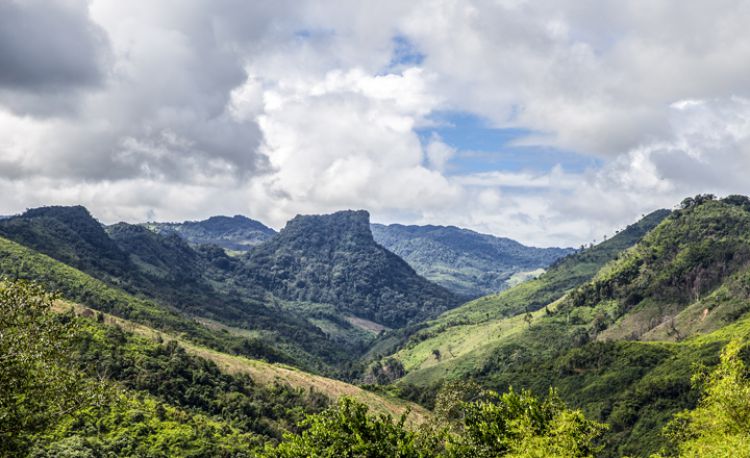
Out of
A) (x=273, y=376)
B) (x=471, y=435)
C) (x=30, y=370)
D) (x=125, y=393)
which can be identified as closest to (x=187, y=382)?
(x=125, y=393)

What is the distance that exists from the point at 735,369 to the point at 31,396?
65657 millimetres

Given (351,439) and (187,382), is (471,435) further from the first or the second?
(187,382)

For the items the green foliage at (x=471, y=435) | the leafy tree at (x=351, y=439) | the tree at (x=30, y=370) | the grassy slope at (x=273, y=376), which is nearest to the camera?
the tree at (x=30, y=370)

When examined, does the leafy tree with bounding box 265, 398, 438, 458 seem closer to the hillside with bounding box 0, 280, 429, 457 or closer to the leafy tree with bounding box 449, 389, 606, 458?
the hillside with bounding box 0, 280, 429, 457

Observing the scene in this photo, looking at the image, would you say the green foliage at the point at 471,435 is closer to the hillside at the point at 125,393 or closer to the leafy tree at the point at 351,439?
the leafy tree at the point at 351,439

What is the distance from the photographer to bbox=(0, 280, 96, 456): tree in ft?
118

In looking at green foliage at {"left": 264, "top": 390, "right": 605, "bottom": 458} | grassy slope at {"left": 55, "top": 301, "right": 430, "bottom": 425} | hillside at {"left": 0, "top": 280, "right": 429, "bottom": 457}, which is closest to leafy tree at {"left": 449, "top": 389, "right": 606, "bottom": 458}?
green foliage at {"left": 264, "top": 390, "right": 605, "bottom": 458}

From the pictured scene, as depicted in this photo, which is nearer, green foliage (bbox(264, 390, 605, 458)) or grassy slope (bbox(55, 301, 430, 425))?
green foliage (bbox(264, 390, 605, 458))

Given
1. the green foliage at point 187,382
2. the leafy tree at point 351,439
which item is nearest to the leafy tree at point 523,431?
the leafy tree at point 351,439

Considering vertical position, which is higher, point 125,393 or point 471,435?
point 471,435

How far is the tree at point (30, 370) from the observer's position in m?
36.0

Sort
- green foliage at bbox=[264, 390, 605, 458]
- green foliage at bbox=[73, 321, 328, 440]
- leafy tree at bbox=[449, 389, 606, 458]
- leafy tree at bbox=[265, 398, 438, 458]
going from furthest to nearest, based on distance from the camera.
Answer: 1. green foliage at bbox=[73, 321, 328, 440]
2. leafy tree at bbox=[449, 389, 606, 458]
3. green foliage at bbox=[264, 390, 605, 458]
4. leafy tree at bbox=[265, 398, 438, 458]

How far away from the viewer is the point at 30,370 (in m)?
37.8

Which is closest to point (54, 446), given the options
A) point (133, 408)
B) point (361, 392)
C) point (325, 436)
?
point (133, 408)
